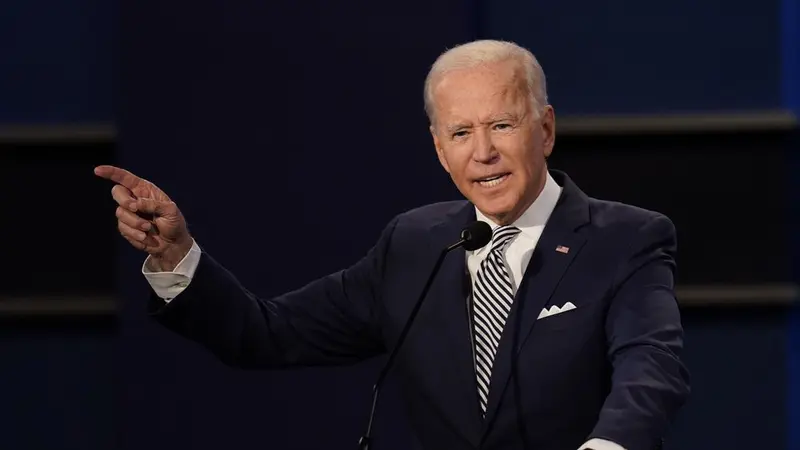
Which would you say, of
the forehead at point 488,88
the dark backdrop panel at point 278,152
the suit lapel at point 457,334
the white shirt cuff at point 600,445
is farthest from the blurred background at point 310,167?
the white shirt cuff at point 600,445

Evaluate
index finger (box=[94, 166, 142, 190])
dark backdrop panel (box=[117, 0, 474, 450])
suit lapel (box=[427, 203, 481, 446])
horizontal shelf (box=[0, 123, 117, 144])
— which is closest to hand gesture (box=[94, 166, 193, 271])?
index finger (box=[94, 166, 142, 190])

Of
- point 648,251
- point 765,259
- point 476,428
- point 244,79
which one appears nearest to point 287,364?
point 476,428

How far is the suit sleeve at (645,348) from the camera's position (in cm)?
181

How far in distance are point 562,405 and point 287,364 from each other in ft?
1.85

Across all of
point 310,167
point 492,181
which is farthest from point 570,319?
point 310,167

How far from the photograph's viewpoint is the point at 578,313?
6.81ft

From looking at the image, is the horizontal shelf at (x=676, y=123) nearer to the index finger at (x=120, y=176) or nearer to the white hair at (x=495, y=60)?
the white hair at (x=495, y=60)

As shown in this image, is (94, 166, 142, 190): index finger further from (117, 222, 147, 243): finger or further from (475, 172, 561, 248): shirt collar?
(475, 172, 561, 248): shirt collar

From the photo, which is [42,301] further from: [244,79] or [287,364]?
[287,364]

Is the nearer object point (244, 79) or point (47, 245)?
point (244, 79)

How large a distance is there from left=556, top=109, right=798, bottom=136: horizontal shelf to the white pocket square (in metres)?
1.56

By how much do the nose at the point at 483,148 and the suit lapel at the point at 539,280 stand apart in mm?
150

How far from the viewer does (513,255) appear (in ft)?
7.22

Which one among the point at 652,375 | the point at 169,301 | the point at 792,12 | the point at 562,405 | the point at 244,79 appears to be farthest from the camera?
the point at 792,12
